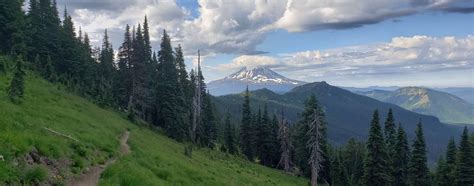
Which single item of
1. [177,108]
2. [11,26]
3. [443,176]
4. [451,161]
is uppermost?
[11,26]

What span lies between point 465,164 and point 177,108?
48.8 meters

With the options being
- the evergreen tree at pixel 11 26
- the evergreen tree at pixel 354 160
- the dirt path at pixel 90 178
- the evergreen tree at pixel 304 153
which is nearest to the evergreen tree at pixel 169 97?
the evergreen tree at pixel 304 153

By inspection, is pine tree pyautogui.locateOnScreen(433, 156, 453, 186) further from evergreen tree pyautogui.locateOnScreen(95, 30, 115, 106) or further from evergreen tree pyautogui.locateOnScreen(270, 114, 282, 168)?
evergreen tree pyautogui.locateOnScreen(95, 30, 115, 106)

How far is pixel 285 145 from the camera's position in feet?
277

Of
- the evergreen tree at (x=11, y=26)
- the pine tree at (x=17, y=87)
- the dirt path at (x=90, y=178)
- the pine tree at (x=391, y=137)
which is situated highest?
the evergreen tree at (x=11, y=26)

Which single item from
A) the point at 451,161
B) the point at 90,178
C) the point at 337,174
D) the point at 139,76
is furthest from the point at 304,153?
the point at 90,178

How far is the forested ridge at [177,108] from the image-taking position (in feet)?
194

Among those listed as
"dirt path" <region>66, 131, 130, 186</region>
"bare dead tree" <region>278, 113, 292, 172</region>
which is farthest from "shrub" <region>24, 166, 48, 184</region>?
"bare dead tree" <region>278, 113, 292, 172</region>

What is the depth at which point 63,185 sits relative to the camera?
1514cm

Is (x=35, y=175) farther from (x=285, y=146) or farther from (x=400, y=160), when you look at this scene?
(x=400, y=160)

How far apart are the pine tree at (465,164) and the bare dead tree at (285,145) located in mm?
30233

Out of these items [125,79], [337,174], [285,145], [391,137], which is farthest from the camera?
[285,145]

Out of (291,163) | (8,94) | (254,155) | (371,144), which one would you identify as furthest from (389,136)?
(8,94)

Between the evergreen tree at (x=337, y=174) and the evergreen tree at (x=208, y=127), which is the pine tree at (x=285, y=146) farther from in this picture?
the evergreen tree at (x=208, y=127)
